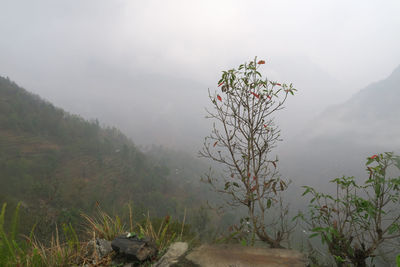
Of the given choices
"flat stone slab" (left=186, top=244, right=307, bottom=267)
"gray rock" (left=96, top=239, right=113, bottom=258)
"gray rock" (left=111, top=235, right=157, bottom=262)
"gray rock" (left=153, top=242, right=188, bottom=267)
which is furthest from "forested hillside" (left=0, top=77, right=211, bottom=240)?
"flat stone slab" (left=186, top=244, right=307, bottom=267)

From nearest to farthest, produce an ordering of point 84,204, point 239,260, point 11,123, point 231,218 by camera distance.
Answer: point 239,260
point 84,204
point 231,218
point 11,123

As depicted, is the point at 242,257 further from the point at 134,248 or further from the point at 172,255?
the point at 134,248

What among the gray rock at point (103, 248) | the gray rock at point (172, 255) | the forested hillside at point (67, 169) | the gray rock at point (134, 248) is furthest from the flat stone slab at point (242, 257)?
the forested hillside at point (67, 169)

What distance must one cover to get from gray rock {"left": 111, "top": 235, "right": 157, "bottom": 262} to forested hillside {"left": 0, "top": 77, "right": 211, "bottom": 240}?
111 ft

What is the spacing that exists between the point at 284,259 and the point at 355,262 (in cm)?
100

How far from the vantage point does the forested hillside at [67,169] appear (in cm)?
3786

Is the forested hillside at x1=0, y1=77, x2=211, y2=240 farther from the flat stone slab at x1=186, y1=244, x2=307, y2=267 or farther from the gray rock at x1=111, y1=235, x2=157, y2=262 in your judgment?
the flat stone slab at x1=186, y1=244, x2=307, y2=267

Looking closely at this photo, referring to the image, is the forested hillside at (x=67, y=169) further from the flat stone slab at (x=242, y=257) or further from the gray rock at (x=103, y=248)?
the flat stone slab at (x=242, y=257)

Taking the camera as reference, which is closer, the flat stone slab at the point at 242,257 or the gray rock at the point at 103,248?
the flat stone slab at the point at 242,257

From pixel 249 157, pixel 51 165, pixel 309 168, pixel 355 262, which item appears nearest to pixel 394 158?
pixel 355 262

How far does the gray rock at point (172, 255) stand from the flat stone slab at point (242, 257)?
148 millimetres

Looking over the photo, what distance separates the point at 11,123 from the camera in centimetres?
5681

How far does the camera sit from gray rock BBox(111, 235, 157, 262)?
2449 millimetres

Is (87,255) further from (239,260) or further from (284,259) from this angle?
(284,259)
